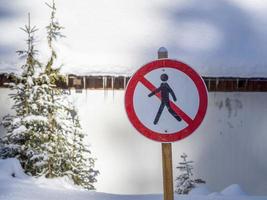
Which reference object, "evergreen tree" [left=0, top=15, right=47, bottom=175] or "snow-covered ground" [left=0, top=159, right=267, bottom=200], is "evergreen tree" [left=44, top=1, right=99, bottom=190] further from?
"snow-covered ground" [left=0, top=159, right=267, bottom=200]

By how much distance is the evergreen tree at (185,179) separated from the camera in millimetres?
8102

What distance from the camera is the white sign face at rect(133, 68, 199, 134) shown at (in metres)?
3.29

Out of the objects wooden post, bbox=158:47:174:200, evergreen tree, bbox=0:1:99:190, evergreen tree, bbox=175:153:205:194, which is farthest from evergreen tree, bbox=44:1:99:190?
wooden post, bbox=158:47:174:200

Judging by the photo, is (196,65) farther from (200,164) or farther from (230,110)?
(200,164)

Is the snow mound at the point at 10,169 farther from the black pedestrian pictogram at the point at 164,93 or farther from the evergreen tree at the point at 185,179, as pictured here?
the black pedestrian pictogram at the point at 164,93

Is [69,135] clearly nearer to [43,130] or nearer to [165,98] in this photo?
[43,130]

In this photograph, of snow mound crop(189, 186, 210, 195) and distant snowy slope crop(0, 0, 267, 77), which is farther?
distant snowy slope crop(0, 0, 267, 77)

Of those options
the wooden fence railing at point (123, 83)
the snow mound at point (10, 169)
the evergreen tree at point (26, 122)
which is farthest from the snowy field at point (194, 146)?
the snow mound at point (10, 169)

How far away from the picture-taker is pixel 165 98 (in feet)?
10.9

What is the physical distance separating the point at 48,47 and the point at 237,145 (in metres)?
3.40

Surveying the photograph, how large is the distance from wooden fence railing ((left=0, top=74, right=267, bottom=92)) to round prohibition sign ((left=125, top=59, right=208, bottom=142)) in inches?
201

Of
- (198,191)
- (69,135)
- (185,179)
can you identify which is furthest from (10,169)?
(185,179)

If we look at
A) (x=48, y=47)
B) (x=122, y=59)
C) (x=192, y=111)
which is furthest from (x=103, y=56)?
(x=192, y=111)

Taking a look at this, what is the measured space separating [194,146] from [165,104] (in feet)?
18.6
